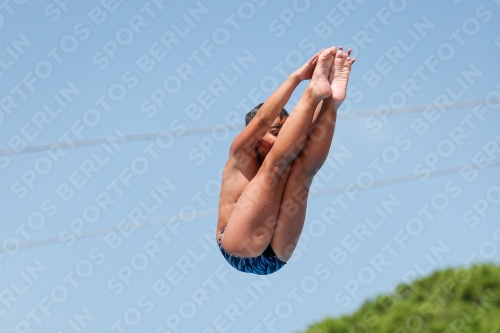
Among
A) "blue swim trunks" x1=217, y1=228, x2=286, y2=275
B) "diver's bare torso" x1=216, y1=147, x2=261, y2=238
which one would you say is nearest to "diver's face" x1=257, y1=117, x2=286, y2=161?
"diver's bare torso" x1=216, y1=147, x2=261, y2=238

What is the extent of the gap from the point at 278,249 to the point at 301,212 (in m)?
0.34

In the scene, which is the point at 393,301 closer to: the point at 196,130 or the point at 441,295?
the point at 441,295

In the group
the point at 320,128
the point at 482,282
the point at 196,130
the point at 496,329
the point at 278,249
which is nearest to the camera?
the point at 320,128

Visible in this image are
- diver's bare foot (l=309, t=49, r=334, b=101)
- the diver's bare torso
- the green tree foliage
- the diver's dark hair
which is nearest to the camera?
diver's bare foot (l=309, t=49, r=334, b=101)

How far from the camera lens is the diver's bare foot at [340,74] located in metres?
5.19

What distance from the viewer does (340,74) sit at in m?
5.32

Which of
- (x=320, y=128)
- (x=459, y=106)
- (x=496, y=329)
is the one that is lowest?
(x=496, y=329)

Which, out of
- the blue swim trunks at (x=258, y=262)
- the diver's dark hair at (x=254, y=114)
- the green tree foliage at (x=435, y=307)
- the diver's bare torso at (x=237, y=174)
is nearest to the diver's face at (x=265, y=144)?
the diver's bare torso at (x=237, y=174)

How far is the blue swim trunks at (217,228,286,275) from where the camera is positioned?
571 cm

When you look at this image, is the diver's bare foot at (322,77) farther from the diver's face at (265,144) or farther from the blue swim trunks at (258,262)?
the blue swim trunks at (258,262)

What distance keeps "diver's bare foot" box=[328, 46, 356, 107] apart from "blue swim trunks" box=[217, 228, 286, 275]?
4.12 feet

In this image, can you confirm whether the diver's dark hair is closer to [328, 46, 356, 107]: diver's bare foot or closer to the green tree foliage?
[328, 46, 356, 107]: diver's bare foot

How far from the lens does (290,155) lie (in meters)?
5.26

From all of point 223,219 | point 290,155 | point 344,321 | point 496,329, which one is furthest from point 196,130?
point 344,321
